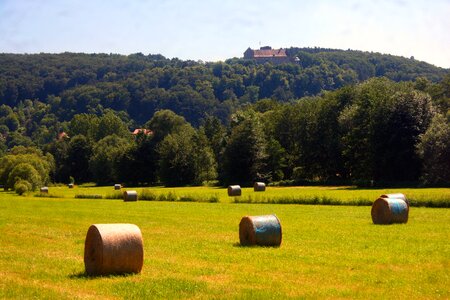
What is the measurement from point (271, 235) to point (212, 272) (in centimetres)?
542

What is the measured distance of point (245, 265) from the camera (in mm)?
17422

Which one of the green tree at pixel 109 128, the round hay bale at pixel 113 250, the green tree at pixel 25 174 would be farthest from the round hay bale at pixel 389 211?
the green tree at pixel 109 128

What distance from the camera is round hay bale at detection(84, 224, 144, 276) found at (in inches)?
610

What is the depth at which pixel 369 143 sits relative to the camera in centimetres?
8269

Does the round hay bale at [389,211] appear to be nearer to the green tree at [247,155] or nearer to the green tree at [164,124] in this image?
the green tree at [247,155]

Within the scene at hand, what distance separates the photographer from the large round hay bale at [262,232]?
21391 millimetres

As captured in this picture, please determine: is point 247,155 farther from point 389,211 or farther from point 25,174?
point 389,211

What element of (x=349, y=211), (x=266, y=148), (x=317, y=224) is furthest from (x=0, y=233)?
(x=266, y=148)

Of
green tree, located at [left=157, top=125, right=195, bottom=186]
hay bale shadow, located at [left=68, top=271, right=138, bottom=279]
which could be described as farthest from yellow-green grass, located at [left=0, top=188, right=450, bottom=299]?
green tree, located at [left=157, top=125, right=195, bottom=186]

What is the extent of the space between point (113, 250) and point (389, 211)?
17.9 meters

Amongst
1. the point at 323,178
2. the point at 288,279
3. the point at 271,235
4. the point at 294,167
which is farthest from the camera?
the point at 294,167

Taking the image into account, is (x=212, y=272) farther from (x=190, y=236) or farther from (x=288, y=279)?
(x=190, y=236)

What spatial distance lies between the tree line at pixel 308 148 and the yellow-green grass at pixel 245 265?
4993cm

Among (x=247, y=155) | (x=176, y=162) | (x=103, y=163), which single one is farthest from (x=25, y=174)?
(x=103, y=163)
